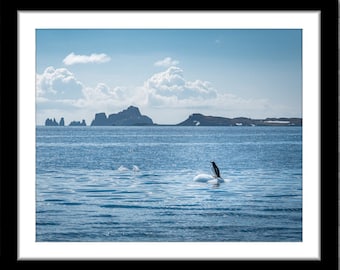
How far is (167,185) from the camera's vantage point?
23.6ft

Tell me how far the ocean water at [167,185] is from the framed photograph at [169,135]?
0.03 metres

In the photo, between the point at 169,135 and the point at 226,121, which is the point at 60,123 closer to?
the point at 169,135

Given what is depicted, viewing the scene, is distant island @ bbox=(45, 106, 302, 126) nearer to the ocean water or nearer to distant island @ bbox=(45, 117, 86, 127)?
distant island @ bbox=(45, 117, 86, 127)

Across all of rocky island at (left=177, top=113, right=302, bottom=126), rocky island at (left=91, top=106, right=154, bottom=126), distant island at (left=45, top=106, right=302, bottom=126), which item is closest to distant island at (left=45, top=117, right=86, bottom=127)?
distant island at (left=45, top=106, right=302, bottom=126)

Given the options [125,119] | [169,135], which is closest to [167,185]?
[169,135]

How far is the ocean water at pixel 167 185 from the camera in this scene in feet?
15.8

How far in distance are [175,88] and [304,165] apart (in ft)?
14.4

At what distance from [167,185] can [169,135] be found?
3.89ft

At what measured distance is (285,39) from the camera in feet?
22.9

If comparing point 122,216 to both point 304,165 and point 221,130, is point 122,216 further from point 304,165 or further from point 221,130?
point 221,130

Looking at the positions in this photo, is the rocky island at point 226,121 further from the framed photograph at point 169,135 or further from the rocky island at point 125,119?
the rocky island at point 125,119

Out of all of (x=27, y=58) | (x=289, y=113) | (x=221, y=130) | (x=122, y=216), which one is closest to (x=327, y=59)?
(x=27, y=58)
